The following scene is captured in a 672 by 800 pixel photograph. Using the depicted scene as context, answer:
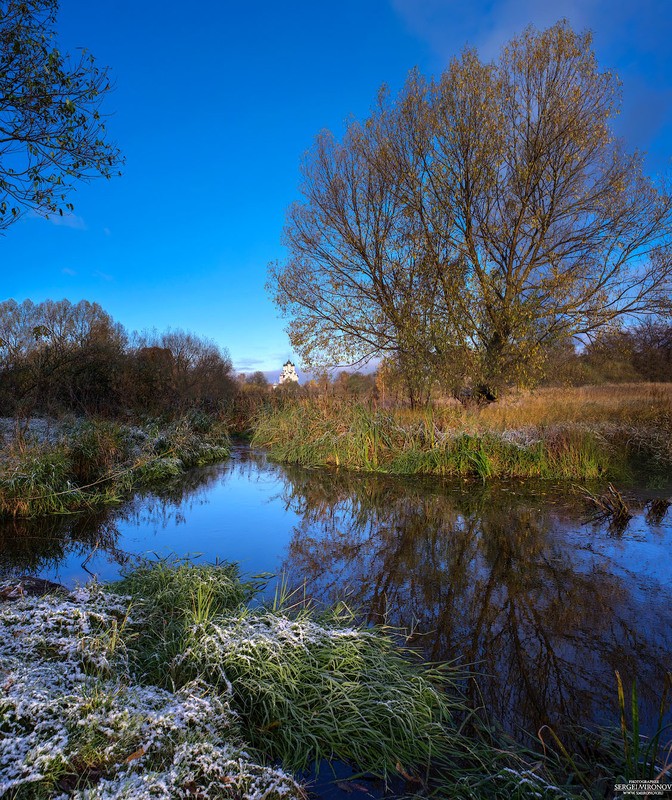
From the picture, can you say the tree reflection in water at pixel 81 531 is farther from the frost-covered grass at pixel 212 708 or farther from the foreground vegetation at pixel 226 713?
the frost-covered grass at pixel 212 708

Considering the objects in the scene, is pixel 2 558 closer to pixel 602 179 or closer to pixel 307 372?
pixel 307 372

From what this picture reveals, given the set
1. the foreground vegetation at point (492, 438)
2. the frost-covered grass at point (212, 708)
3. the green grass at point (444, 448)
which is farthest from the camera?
the foreground vegetation at point (492, 438)

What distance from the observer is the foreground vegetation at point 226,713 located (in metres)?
1.88

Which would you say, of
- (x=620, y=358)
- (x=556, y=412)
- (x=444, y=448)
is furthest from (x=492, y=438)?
(x=620, y=358)

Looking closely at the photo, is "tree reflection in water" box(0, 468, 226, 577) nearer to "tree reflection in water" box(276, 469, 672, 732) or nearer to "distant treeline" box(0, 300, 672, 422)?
"tree reflection in water" box(276, 469, 672, 732)

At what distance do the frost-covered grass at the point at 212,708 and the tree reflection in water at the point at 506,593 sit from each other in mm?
479

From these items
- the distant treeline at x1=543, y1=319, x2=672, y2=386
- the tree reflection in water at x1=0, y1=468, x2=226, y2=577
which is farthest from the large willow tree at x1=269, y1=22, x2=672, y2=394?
the tree reflection in water at x1=0, y1=468, x2=226, y2=577

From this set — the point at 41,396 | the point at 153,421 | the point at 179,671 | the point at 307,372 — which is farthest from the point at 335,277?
the point at 179,671

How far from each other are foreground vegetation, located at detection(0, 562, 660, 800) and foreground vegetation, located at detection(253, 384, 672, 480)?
23.1 feet

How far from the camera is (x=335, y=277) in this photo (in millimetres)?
14336

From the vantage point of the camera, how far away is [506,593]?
4285 millimetres

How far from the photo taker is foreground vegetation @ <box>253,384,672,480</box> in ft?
30.9

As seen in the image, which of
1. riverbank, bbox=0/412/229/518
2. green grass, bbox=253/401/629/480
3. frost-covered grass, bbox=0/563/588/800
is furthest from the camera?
green grass, bbox=253/401/629/480

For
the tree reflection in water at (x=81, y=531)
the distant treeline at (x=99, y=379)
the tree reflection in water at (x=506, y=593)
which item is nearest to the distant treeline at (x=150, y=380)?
the distant treeline at (x=99, y=379)
